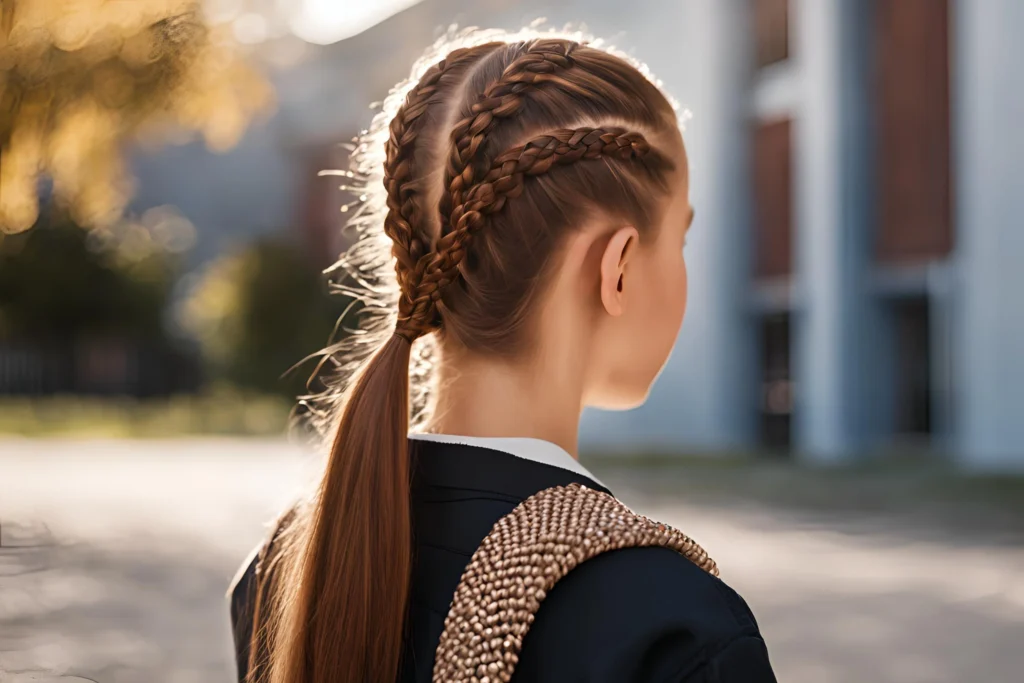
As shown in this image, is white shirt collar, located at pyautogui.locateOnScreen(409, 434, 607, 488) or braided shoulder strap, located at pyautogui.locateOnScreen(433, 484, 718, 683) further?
white shirt collar, located at pyautogui.locateOnScreen(409, 434, 607, 488)

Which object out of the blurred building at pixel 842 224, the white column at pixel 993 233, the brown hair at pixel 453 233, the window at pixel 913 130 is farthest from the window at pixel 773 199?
the brown hair at pixel 453 233

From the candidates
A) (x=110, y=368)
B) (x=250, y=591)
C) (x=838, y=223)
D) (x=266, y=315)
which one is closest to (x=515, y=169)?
(x=250, y=591)

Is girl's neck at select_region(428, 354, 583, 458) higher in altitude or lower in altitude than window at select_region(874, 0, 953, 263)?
lower

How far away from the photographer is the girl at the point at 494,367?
103 cm

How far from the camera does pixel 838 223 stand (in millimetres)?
15500

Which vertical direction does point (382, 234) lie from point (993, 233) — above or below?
below

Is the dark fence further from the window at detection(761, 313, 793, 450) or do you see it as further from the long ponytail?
the long ponytail

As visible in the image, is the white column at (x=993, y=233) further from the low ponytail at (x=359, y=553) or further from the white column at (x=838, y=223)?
the low ponytail at (x=359, y=553)

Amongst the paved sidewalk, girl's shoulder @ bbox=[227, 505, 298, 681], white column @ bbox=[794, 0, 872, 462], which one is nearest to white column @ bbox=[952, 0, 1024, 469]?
the paved sidewalk

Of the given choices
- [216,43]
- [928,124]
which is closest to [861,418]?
[928,124]

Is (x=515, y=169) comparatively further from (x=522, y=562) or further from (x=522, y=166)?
(x=522, y=562)

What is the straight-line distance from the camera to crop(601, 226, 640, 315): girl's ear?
3.73 ft

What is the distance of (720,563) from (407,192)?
6.42m

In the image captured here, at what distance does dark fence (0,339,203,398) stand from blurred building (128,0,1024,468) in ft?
60.8
